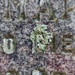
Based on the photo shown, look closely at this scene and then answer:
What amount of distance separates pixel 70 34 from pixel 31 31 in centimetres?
21

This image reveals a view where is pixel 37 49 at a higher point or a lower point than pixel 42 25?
lower

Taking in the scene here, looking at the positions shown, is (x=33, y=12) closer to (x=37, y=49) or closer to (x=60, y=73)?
(x=37, y=49)

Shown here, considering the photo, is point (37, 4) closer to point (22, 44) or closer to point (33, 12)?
point (33, 12)

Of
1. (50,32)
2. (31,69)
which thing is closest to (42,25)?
(50,32)

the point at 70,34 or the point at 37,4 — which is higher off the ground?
the point at 37,4

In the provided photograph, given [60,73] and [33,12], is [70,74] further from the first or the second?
[33,12]

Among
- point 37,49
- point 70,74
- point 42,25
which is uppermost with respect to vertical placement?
point 42,25

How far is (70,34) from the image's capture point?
2051mm

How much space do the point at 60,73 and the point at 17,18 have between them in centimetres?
38

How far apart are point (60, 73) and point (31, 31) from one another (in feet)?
0.91

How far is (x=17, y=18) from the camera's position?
81.0 inches

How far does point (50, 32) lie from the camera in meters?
2.06

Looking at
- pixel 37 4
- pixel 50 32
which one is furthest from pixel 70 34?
pixel 37 4

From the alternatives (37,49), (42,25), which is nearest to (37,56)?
(37,49)
